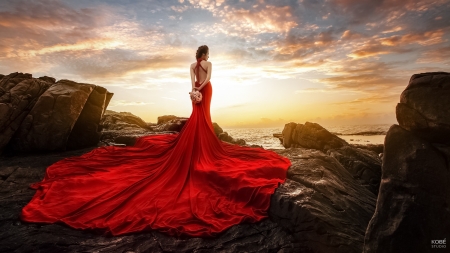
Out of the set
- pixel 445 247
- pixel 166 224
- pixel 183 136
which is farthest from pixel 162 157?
pixel 445 247

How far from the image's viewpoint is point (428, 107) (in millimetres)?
2689

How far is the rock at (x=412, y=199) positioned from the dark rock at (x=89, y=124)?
9.79 metres

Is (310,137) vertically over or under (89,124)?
under

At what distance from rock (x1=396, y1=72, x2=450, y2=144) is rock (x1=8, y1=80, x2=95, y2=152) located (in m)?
9.81

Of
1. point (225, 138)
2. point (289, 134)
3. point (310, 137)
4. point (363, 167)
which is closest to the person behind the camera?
point (363, 167)

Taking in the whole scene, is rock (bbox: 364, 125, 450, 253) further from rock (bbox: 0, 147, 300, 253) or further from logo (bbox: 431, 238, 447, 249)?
rock (bbox: 0, 147, 300, 253)

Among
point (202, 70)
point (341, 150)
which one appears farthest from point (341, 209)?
point (341, 150)

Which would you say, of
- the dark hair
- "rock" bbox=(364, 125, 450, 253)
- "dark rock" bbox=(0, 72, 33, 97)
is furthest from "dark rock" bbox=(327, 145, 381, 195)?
"dark rock" bbox=(0, 72, 33, 97)

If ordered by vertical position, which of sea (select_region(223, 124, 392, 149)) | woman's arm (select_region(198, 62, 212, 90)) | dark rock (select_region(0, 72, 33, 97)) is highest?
dark rock (select_region(0, 72, 33, 97))

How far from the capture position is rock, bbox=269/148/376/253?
340 centimetres

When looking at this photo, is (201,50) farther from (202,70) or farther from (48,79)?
(48,79)

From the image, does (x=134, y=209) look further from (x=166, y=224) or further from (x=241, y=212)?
(x=241, y=212)

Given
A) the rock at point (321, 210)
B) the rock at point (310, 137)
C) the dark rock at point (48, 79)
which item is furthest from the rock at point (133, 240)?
the rock at point (310, 137)

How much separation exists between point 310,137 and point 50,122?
45.7 feet
